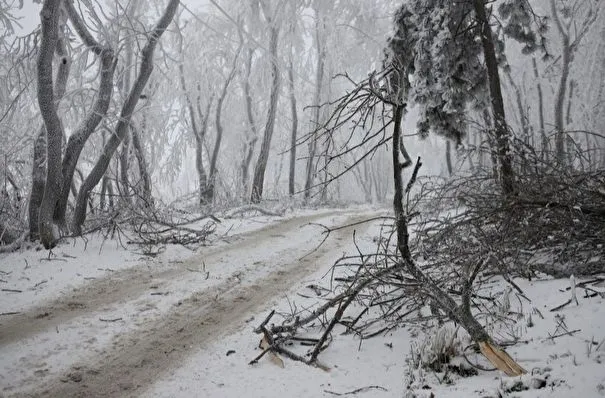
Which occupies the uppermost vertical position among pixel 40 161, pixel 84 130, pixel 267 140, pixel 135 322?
pixel 267 140

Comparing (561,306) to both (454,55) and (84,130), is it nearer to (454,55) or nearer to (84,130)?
(454,55)

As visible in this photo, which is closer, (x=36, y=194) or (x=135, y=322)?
(x=135, y=322)

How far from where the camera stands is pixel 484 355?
10.1 ft

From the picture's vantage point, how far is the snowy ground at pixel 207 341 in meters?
2.92

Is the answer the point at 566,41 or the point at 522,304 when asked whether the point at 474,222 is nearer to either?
the point at 522,304

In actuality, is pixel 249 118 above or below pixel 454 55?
above

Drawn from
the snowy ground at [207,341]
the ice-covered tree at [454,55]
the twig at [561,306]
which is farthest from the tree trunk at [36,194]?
the twig at [561,306]

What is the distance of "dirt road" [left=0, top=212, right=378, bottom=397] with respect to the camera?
3.11 meters

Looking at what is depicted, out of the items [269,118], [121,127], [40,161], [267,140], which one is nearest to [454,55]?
[121,127]

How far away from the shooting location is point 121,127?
26.1 ft

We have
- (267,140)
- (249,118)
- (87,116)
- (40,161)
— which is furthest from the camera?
(249,118)

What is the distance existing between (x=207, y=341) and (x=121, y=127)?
5.54 m

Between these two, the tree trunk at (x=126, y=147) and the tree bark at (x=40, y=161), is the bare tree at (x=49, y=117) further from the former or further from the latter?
the tree trunk at (x=126, y=147)

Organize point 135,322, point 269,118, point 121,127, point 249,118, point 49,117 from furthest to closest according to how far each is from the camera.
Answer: point 249,118
point 269,118
point 121,127
point 49,117
point 135,322
